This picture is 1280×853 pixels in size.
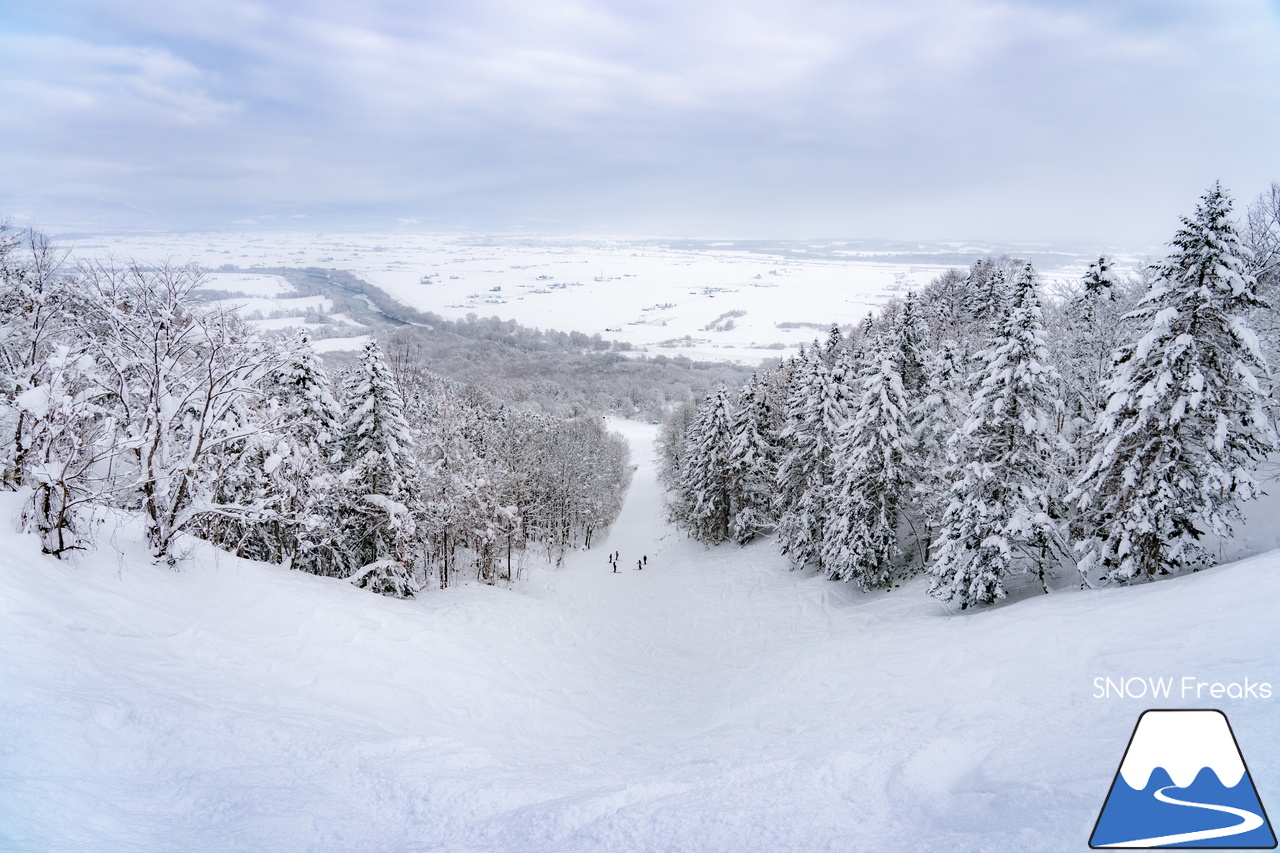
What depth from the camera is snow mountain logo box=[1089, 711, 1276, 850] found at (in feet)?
13.2

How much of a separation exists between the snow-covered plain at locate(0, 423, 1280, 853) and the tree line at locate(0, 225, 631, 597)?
130cm

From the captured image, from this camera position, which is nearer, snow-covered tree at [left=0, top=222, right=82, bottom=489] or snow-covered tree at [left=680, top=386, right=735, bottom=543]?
snow-covered tree at [left=0, top=222, right=82, bottom=489]

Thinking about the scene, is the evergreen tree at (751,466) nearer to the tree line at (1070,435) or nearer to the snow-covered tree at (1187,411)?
the tree line at (1070,435)

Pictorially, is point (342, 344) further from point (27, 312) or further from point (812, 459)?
point (812, 459)

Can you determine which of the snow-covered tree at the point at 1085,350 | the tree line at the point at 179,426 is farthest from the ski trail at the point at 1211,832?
the snow-covered tree at the point at 1085,350

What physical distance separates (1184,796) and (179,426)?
1562 centimetres

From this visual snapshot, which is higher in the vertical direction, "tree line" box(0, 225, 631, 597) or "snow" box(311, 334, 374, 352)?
"snow" box(311, 334, 374, 352)

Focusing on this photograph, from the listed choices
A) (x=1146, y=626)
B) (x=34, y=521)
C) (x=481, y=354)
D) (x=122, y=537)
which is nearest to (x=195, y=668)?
(x=34, y=521)

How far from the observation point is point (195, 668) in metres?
7.78

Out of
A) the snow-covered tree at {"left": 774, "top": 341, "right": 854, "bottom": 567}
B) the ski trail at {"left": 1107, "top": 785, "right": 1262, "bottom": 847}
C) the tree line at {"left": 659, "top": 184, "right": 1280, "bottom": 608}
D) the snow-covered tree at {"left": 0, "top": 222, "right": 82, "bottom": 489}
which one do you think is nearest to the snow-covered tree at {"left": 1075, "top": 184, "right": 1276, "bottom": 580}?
the tree line at {"left": 659, "top": 184, "right": 1280, "bottom": 608}

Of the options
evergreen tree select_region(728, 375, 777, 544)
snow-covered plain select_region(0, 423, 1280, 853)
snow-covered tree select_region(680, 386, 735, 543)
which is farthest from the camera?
snow-covered tree select_region(680, 386, 735, 543)

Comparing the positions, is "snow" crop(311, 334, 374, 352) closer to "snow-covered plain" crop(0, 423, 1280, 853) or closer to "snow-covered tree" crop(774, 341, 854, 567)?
"snow-covered tree" crop(774, 341, 854, 567)

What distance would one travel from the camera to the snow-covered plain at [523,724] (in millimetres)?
4938

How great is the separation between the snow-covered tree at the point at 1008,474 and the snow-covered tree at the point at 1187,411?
5.87ft
